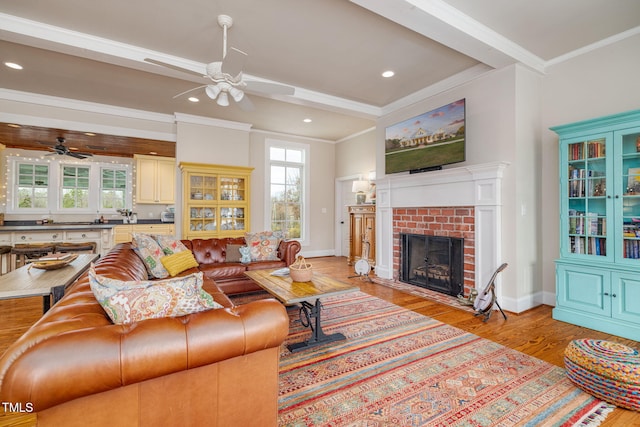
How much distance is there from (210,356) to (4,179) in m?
8.24

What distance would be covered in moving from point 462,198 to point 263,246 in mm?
A: 2792

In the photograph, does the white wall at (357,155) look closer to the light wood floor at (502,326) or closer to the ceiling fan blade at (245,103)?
the light wood floor at (502,326)

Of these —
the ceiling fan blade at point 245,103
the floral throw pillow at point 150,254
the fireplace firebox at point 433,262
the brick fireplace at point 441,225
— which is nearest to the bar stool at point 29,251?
the floral throw pillow at point 150,254

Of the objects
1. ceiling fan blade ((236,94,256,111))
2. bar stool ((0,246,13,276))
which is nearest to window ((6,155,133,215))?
bar stool ((0,246,13,276))

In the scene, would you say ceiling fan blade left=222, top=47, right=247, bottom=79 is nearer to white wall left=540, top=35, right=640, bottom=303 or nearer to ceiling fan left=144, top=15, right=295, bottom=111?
ceiling fan left=144, top=15, right=295, bottom=111

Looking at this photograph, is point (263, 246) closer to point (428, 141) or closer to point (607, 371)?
point (428, 141)

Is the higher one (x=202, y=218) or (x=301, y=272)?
(x=202, y=218)

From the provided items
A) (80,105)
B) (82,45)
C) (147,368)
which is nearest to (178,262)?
(82,45)

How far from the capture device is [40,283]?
2252 millimetres

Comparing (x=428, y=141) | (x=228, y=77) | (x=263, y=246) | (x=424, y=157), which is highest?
(x=228, y=77)

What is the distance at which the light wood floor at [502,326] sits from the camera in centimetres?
249

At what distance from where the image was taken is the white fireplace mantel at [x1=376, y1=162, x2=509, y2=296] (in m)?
3.39

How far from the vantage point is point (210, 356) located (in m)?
1.19

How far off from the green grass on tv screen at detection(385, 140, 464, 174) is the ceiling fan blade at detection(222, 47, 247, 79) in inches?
107
